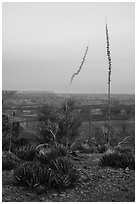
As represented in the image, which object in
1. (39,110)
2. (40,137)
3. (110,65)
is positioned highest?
(110,65)

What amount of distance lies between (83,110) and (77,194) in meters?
5.93

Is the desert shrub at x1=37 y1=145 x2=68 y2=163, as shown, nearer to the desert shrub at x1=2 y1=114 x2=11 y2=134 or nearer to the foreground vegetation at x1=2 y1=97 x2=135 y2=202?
the foreground vegetation at x1=2 y1=97 x2=135 y2=202

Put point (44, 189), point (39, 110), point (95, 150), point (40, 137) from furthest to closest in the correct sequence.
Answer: point (39, 110) → point (40, 137) → point (95, 150) → point (44, 189)

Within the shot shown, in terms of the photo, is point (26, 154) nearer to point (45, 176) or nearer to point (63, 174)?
point (63, 174)

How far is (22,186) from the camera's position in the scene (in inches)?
138

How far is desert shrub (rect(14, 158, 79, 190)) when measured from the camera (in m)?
3.44

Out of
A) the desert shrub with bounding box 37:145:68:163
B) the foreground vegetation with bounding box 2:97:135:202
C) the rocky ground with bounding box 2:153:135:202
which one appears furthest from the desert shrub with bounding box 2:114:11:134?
the rocky ground with bounding box 2:153:135:202

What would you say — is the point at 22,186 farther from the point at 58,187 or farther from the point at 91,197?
the point at 91,197

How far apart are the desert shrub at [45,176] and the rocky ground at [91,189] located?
0.08 metres

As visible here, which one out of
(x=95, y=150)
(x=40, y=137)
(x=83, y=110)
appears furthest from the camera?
(x=83, y=110)

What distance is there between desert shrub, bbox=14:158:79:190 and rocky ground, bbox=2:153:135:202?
0.25 ft

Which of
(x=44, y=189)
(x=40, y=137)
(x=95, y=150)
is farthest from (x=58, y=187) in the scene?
(x=40, y=137)

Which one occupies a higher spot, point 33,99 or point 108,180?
point 33,99

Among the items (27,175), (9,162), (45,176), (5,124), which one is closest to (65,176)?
(45,176)
